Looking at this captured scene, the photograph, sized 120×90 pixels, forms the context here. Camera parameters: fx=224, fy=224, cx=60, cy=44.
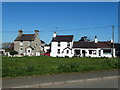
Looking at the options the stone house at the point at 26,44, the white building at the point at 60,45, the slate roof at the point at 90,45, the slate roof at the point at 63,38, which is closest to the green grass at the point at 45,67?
the slate roof at the point at 90,45

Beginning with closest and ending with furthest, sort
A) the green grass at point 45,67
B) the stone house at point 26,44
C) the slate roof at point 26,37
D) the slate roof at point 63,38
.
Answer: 1. the green grass at point 45,67
2. the slate roof at point 63,38
3. the stone house at point 26,44
4. the slate roof at point 26,37

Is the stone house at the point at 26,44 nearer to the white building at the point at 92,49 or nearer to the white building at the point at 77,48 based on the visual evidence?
the white building at the point at 77,48

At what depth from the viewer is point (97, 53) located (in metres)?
60.6

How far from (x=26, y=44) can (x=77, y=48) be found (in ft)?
56.2

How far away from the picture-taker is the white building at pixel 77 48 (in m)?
60.8

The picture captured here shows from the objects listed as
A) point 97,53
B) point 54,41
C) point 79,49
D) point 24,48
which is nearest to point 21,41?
point 24,48

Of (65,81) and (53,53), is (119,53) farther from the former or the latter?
(65,81)

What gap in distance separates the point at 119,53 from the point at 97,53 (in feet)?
23.2

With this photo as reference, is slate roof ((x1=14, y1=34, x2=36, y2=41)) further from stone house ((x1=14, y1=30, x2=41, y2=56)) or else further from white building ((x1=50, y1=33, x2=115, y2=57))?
white building ((x1=50, y1=33, x2=115, y2=57))

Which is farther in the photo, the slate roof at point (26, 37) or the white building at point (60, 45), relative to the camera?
the slate roof at point (26, 37)

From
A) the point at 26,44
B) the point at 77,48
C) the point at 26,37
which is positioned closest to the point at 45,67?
Result: the point at 77,48

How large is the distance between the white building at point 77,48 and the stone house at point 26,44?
328 inches

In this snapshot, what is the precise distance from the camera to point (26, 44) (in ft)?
227

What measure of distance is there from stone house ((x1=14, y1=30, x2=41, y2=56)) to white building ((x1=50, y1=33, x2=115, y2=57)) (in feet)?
27.3
